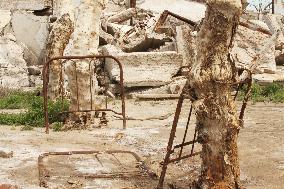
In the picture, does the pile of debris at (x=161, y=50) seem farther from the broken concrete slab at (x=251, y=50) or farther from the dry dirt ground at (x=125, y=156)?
the dry dirt ground at (x=125, y=156)

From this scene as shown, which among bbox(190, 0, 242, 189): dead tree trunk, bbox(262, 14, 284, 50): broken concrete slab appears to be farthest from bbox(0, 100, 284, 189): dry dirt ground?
bbox(262, 14, 284, 50): broken concrete slab

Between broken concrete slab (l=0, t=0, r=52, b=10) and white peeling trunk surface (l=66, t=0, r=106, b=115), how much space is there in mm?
8353

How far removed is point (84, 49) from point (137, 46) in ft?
18.2

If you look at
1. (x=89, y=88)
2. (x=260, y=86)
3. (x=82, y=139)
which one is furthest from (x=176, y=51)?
(x=82, y=139)

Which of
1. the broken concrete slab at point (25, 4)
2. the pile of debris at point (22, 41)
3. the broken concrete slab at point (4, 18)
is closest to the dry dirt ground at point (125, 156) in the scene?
the pile of debris at point (22, 41)

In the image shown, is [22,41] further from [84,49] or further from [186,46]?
[84,49]

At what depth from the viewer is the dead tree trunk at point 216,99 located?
13.0ft

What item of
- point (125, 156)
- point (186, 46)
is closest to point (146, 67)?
point (186, 46)

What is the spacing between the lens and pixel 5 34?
15.0m

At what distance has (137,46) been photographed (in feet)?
43.8

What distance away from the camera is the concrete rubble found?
12328 millimetres

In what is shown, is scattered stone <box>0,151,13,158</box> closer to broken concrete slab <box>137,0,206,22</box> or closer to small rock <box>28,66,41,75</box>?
small rock <box>28,66,41,75</box>

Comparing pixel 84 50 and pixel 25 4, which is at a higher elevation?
pixel 25 4

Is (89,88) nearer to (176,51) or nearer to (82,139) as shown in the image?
(82,139)
